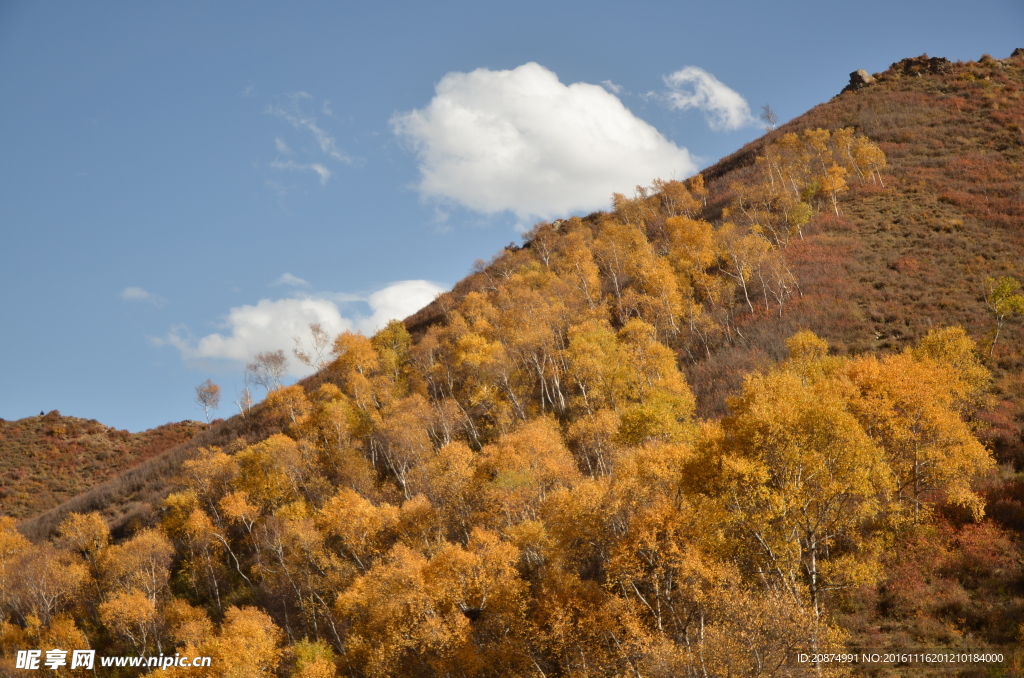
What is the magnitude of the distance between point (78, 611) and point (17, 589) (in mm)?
7182

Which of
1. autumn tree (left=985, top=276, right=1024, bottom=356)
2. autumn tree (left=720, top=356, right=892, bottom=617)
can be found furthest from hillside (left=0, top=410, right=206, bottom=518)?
autumn tree (left=985, top=276, right=1024, bottom=356)

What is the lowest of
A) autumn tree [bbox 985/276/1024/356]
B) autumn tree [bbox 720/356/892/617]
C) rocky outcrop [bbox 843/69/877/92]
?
autumn tree [bbox 720/356/892/617]

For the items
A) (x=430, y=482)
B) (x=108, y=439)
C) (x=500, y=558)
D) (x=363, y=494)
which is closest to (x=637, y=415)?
(x=500, y=558)

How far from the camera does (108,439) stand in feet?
420

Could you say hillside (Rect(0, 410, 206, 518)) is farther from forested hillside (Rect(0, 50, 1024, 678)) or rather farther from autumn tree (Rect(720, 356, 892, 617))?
autumn tree (Rect(720, 356, 892, 617))

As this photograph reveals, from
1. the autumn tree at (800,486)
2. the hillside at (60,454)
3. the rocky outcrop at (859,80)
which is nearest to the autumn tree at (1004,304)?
the autumn tree at (800,486)

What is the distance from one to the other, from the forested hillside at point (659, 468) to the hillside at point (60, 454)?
29999 millimetres

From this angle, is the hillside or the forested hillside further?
the hillside

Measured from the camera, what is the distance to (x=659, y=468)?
125ft

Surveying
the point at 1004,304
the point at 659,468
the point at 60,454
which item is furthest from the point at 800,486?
the point at 60,454

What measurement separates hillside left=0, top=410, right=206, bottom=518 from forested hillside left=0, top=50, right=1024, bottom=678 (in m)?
30.0

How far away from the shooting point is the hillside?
105 m

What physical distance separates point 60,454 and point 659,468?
13833 centimetres

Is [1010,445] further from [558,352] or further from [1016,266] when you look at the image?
[558,352]
